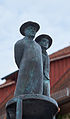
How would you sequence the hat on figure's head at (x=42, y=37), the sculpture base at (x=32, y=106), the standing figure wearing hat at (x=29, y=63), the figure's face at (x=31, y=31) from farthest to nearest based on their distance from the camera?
1. the hat on figure's head at (x=42, y=37)
2. the figure's face at (x=31, y=31)
3. the standing figure wearing hat at (x=29, y=63)
4. the sculpture base at (x=32, y=106)

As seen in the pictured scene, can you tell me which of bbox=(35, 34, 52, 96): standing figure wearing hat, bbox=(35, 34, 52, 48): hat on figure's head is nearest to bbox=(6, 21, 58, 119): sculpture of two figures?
bbox=(35, 34, 52, 96): standing figure wearing hat

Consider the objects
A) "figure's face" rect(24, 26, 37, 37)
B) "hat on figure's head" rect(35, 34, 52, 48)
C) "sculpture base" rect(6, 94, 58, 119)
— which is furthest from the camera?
"hat on figure's head" rect(35, 34, 52, 48)

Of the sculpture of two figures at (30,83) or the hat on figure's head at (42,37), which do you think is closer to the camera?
the sculpture of two figures at (30,83)

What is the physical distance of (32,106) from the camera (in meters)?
5.25

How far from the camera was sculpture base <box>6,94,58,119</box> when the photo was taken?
5.05m

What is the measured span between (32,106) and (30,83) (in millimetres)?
398

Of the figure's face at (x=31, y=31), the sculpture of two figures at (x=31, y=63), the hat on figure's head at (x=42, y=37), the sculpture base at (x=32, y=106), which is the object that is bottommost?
the sculpture base at (x=32, y=106)

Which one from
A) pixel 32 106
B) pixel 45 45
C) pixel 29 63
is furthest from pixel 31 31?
pixel 32 106

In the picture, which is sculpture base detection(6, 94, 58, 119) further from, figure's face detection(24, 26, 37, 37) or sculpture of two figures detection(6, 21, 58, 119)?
figure's face detection(24, 26, 37, 37)

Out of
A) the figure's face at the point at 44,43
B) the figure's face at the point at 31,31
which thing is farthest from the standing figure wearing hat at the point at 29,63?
the figure's face at the point at 44,43

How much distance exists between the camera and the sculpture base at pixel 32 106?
5.05 meters

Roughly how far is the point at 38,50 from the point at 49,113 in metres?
1.12

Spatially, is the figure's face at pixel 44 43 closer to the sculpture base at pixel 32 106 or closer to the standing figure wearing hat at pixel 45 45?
the standing figure wearing hat at pixel 45 45

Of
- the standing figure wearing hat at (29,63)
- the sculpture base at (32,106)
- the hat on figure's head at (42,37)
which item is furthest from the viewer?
the hat on figure's head at (42,37)
